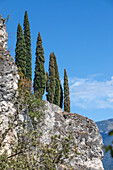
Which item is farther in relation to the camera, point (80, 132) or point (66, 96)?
point (66, 96)

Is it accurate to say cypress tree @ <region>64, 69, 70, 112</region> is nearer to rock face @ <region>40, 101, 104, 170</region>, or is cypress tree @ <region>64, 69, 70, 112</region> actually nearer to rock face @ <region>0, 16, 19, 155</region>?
rock face @ <region>40, 101, 104, 170</region>

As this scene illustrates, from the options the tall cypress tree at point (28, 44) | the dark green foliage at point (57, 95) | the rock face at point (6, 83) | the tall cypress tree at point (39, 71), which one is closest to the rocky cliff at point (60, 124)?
the rock face at point (6, 83)

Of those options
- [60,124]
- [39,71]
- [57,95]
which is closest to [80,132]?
[60,124]

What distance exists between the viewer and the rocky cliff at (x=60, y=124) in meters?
12.8

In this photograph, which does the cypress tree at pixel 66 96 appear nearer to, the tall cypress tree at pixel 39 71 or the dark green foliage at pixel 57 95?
the dark green foliage at pixel 57 95

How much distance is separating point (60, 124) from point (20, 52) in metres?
8.66

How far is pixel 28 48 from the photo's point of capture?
85.5ft

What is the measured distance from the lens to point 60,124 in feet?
67.1

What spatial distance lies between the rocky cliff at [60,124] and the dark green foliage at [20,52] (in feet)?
18.8

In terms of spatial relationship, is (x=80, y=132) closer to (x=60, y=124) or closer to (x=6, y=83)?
(x=60, y=124)

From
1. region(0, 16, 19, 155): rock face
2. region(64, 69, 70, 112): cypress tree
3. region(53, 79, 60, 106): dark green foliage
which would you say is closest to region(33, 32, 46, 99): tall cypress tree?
region(53, 79, 60, 106): dark green foliage

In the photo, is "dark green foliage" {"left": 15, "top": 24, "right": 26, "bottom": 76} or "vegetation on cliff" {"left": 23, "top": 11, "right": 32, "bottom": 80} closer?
"dark green foliage" {"left": 15, "top": 24, "right": 26, "bottom": 76}

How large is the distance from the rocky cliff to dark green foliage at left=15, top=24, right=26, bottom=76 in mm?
5716

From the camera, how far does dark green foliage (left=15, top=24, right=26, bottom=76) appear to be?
24047 millimetres
